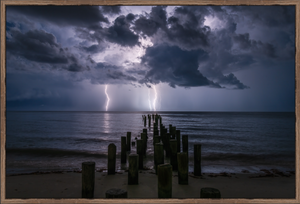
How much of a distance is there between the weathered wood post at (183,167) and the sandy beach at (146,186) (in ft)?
0.60

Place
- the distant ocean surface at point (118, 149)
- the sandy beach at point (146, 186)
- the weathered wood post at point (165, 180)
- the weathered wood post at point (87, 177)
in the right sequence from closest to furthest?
the weathered wood post at point (165, 180)
the weathered wood post at point (87, 177)
the sandy beach at point (146, 186)
the distant ocean surface at point (118, 149)

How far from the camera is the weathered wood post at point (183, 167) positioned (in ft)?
18.5

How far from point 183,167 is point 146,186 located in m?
1.31

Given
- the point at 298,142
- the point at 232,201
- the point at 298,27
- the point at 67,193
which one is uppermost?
the point at 298,27

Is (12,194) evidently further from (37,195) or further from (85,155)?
(85,155)

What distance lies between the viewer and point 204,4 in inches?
114

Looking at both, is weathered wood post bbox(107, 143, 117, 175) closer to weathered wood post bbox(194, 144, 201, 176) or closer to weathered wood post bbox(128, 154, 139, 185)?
weathered wood post bbox(128, 154, 139, 185)

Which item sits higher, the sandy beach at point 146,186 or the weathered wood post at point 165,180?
the weathered wood post at point 165,180

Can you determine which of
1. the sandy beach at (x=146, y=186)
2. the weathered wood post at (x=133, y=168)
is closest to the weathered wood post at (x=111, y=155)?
the sandy beach at (x=146, y=186)

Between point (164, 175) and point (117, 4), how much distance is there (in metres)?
3.50

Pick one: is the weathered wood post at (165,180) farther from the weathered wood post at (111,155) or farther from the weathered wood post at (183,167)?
the weathered wood post at (111,155)

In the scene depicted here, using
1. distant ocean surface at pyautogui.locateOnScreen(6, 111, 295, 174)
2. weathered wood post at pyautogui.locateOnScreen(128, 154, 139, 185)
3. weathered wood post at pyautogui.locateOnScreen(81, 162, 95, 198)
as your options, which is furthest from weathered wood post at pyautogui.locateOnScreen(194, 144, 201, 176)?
weathered wood post at pyautogui.locateOnScreen(81, 162, 95, 198)

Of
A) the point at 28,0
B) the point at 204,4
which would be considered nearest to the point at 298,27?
the point at 204,4

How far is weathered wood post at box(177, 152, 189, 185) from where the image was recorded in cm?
564
